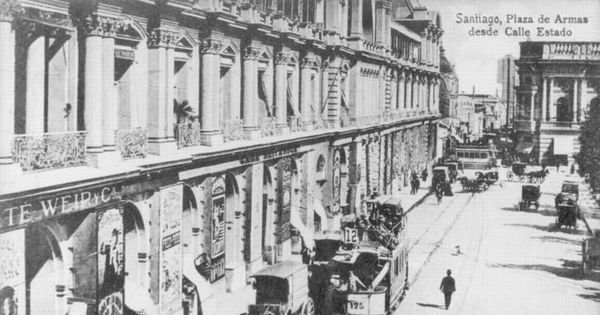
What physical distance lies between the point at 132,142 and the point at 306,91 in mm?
15648

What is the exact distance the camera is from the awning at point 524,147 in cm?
7768

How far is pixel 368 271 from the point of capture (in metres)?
22.1

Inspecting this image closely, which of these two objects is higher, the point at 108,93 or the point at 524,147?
the point at 108,93

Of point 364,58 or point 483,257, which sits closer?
point 483,257

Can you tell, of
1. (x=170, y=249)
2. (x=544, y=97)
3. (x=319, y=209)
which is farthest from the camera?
(x=544, y=97)

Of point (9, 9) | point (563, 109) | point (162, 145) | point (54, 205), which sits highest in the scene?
point (9, 9)

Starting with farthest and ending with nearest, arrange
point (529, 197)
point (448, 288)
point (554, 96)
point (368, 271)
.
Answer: point (554, 96) < point (529, 197) < point (448, 288) < point (368, 271)

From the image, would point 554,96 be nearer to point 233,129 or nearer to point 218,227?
point 233,129

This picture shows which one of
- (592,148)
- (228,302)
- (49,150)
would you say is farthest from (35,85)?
(592,148)

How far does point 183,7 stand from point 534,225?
90.3 feet

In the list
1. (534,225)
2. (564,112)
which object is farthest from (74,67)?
(564,112)

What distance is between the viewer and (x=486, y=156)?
232 ft

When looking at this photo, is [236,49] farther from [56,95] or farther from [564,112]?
[564,112]

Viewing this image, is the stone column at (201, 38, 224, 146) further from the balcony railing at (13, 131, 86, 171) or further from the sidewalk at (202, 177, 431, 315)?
the balcony railing at (13, 131, 86, 171)
